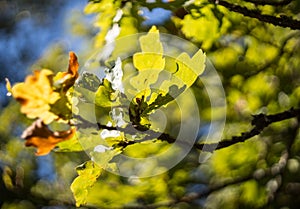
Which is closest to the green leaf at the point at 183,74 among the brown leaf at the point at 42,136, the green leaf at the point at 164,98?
the green leaf at the point at 164,98

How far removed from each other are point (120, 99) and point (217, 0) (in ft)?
0.64

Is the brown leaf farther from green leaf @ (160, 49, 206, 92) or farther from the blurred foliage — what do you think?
the blurred foliage

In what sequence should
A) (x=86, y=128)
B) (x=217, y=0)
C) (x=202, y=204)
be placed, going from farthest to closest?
(x=202, y=204) < (x=217, y=0) < (x=86, y=128)


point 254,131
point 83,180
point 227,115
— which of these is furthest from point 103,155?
point 227,115

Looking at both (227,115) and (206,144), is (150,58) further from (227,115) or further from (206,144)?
(227,115)

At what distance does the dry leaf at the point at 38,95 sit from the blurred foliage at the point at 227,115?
1.52 ft

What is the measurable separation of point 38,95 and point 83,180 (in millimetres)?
108

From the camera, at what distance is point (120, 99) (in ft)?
1.46

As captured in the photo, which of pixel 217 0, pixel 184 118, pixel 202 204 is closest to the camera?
pixel 217 0

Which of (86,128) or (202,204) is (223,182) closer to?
(202,204)

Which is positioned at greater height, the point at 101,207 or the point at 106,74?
the point at 106,74

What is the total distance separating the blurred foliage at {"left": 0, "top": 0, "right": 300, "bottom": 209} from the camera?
0.88 metres

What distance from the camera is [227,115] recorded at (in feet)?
3.01

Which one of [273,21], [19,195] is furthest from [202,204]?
[273,21]
